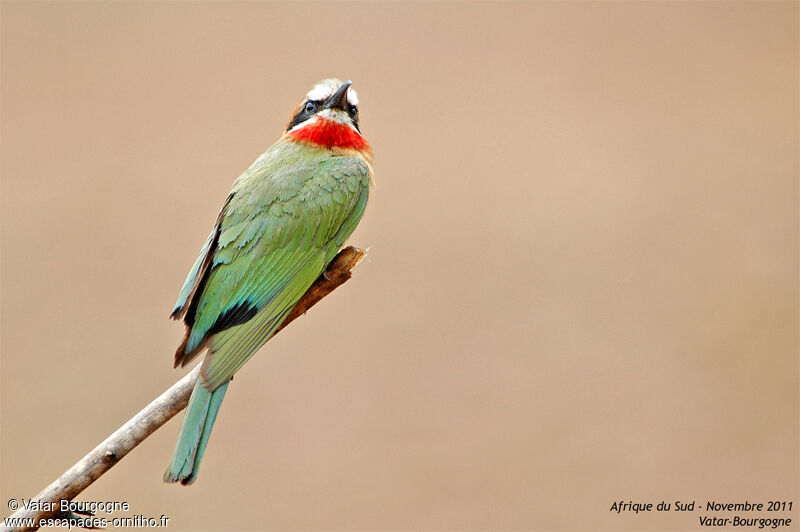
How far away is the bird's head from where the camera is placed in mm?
2607

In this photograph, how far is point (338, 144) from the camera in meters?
2.60

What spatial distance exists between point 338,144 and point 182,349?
0.92 meters

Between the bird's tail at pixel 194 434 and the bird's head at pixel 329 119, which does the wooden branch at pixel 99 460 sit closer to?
the bird's tail at pixel 194 434

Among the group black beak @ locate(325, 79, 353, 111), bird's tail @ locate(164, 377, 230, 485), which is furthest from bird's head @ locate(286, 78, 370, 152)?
bird's tail @ locate(164, 377, 230, 485)

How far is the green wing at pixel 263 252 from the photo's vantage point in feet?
6.61

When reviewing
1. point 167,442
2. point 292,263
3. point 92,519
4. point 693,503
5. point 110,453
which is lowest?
point 693,503

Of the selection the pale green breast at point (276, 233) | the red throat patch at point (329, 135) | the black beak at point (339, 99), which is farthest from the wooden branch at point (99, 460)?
the black beak at point (339, 99)

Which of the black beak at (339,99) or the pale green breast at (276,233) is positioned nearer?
the pale green breast at (276,233)

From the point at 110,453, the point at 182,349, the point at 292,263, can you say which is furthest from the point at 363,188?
the point at 110,453

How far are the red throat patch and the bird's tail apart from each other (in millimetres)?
1033

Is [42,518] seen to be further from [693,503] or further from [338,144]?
[693,503]

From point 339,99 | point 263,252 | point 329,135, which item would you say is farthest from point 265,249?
point 339,99

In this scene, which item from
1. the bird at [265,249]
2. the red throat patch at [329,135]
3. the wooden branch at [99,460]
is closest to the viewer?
the wooden branch at [99,460]

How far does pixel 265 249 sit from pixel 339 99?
721mm
